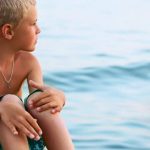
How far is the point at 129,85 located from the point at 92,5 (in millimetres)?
3911

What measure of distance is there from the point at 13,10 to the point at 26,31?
101 mm

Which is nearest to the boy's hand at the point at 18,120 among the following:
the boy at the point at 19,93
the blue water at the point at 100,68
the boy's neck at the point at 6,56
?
the boy at the point at 19,93

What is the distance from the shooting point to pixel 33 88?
259cm

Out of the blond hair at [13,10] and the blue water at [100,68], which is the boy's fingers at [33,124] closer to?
the blond hair at [13,10]

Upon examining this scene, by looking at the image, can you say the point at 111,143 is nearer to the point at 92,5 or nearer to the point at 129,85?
the point at 129,85

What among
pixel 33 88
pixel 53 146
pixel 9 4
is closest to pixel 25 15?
pixel 9 4

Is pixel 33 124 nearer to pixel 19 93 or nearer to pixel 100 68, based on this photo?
pixel 19 93

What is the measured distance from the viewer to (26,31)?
2627 mm

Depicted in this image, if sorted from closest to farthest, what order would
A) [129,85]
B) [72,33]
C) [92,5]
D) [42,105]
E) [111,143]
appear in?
[42,105], [111,143], [129,85], [72,33], [92,5]

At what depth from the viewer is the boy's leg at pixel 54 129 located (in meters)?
2.47

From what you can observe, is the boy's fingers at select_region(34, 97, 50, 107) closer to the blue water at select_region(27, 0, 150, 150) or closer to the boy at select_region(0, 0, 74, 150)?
the boy at select_region(0, 0, 74, 150)

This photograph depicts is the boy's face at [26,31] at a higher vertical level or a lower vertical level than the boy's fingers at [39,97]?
higher

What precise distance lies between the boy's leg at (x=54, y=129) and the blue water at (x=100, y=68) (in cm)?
174

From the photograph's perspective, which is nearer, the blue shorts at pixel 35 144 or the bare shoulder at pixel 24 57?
the blue shorts at pixel 35 144
